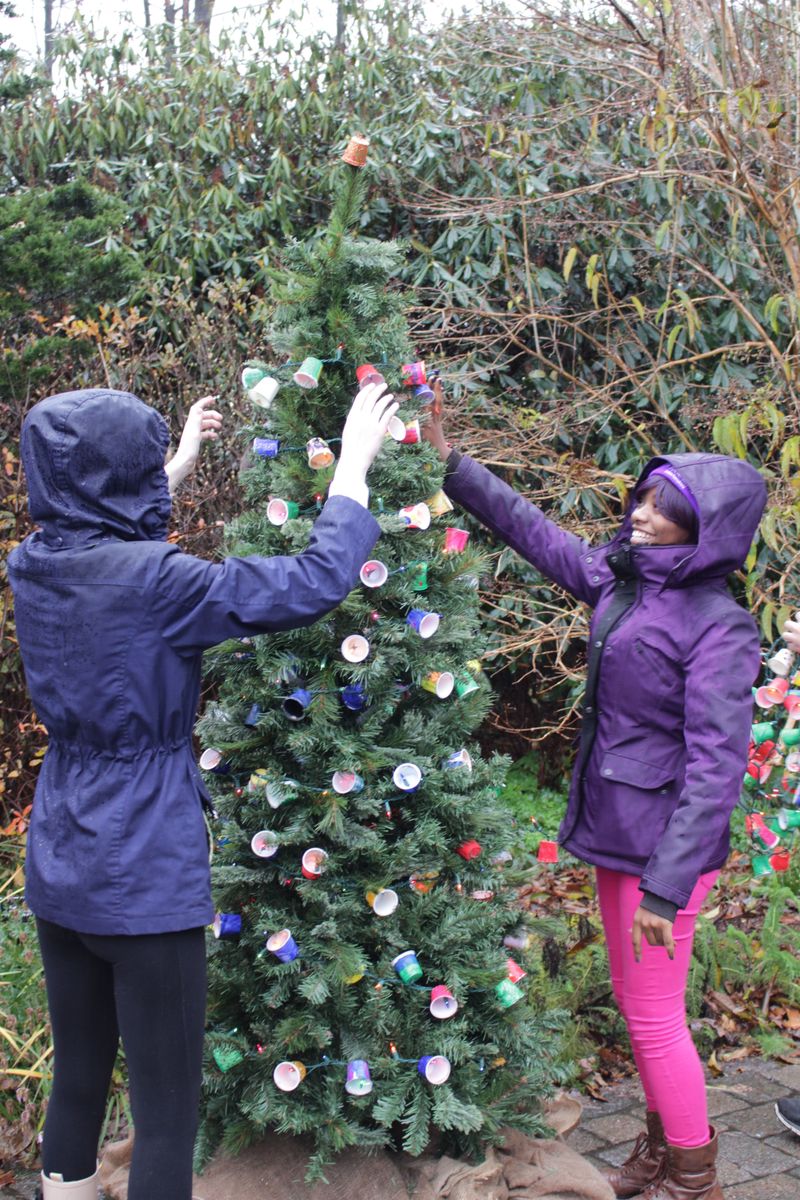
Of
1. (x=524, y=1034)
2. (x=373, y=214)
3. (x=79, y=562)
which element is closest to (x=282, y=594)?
(x=79, y=562)

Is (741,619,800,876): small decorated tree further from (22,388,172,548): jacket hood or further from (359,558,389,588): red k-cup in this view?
(22,388,172,548): jacket hood

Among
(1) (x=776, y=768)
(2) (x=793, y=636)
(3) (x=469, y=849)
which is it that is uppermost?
(2) (x=793, y=636)

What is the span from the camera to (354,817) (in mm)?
2773

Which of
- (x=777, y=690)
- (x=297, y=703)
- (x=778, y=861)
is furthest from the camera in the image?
(x=778, y=861)

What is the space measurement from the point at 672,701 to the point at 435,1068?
108cm

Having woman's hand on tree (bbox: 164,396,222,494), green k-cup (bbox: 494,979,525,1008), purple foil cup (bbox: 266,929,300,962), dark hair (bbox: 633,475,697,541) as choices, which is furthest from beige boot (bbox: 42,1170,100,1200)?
dark hair (bbox: 633,475,697,541)

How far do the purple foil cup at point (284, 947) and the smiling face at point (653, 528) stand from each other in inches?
53.3

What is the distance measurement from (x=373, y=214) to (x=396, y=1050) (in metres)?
4.98

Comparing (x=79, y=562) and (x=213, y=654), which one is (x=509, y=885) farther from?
(x=79, y=562)

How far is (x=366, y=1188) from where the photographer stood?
2748 millimetres

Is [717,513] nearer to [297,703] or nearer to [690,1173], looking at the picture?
[297,703]

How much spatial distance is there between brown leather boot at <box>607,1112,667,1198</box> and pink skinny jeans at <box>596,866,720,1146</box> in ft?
0.50

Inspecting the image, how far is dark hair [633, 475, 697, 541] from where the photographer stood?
2.87 meters

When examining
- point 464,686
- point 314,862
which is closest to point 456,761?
point 464,686
